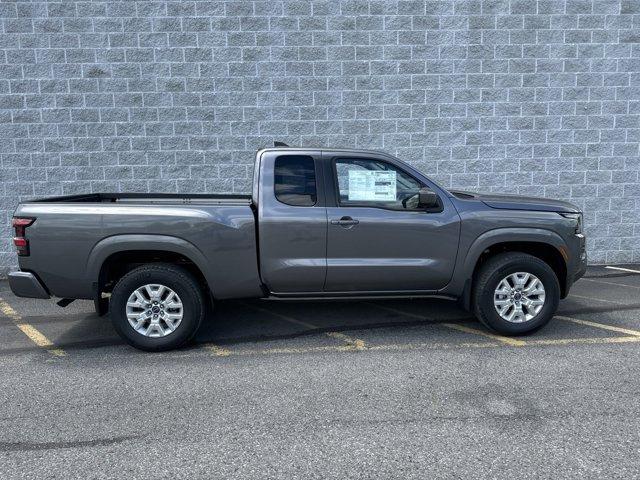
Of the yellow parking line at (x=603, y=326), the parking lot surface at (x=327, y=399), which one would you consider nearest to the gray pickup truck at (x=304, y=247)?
the parking lot surface at (x=327, y=399)

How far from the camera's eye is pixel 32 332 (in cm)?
597

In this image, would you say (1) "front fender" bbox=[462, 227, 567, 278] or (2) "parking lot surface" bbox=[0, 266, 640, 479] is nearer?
(2) "parking lot surface" bbox=[0, 266, 640, 479]

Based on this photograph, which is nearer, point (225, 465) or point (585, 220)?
point (225, 465)

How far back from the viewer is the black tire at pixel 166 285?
5133mm

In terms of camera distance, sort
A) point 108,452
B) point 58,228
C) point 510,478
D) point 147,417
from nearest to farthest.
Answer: point 510,478
point 108,452
point 147,417
point 58,228

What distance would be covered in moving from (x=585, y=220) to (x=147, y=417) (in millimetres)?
7951

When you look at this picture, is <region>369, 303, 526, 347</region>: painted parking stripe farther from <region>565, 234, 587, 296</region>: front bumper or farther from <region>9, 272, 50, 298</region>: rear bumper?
<region>9, 272, 50, 298</region>: rear bumper

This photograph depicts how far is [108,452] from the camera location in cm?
342

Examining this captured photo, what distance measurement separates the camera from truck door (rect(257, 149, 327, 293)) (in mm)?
5277

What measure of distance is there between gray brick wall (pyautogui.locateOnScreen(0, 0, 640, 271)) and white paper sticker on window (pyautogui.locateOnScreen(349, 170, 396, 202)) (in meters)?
3.49

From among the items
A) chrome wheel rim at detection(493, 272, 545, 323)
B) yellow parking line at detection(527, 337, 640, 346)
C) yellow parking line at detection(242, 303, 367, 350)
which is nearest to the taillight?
yellow parking line at detection(242, 303, 367, 350)

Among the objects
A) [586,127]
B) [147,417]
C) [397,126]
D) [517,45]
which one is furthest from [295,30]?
[147,417]

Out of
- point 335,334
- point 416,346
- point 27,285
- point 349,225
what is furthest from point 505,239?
point 27,285

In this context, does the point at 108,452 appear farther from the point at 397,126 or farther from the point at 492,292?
the point at 397,126
